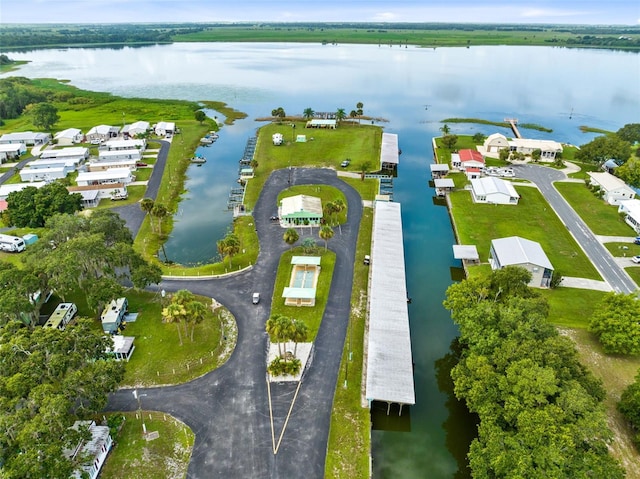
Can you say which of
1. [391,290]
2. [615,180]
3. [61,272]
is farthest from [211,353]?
[615,180]

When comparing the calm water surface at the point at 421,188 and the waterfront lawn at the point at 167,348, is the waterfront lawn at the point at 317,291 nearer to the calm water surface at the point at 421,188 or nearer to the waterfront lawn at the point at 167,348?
the waterfront lawn at the point at 167,348

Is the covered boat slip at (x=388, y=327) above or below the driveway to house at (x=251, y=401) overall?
above

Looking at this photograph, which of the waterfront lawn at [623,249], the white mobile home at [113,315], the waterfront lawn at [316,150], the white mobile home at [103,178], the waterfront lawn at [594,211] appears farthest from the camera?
the waterfront lawn at [316,150]

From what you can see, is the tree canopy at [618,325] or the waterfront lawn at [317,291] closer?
the tree canopy at [618,325]

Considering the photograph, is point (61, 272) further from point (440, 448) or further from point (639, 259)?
point (639, 259)

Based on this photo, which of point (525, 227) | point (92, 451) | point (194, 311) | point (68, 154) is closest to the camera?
point (92, 451)

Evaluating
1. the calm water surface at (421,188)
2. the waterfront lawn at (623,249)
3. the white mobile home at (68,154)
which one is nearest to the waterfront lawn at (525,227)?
the calm water surface at (421,188)

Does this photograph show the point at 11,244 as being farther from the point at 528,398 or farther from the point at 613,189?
the point at 613,189

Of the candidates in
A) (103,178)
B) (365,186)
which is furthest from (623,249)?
(103,178)
